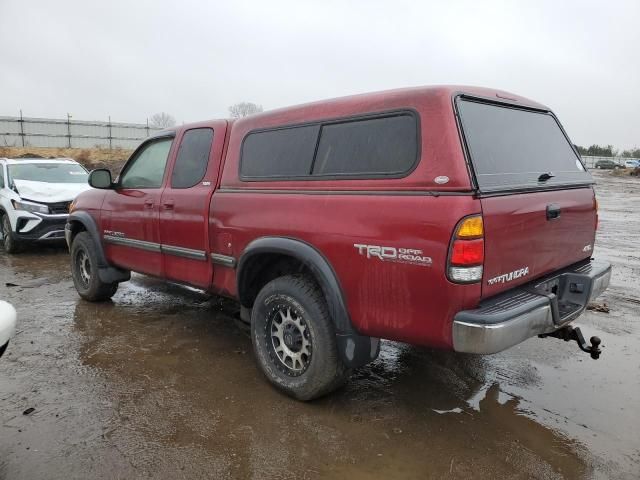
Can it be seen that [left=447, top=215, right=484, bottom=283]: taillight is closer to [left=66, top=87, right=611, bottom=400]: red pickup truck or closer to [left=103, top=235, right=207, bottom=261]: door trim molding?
[left=66, top=87, right=611, bottom=400]: red pickup truck

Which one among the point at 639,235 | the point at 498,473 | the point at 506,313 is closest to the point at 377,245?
the point at 506,313

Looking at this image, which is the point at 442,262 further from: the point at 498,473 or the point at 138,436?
the point at 138,436

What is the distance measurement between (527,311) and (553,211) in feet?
2.30

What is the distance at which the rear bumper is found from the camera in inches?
95.5

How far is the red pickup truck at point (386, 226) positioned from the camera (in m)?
2.51

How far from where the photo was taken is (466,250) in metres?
2.43

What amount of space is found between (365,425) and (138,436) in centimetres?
139

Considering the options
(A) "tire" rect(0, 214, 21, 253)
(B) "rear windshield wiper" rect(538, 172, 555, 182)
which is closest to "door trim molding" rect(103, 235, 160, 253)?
(B) "rear windshield wiper" rect(538, 172, 555, 182)

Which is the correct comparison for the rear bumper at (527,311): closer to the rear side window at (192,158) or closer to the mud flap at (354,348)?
the mud flap at (354,348)

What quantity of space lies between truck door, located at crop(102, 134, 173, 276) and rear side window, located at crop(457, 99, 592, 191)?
290 centimetres

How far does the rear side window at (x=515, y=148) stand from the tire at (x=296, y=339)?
51.1 inches

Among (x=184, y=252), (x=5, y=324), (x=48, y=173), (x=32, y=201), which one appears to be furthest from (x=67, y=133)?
(x=5, y=324)

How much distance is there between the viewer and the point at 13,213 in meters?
8.29

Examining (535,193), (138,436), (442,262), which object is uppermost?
(535,193)
